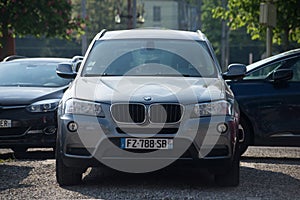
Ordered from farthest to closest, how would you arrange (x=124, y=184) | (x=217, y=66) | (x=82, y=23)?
(x=82, y=23), (x=217, y=66), (x=124, y=184)

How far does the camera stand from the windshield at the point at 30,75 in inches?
516

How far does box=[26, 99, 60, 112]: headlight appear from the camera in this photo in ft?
39.4

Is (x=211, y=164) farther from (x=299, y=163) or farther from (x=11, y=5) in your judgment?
(x=11, y=5)

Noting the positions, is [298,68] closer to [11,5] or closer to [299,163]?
[299,163]

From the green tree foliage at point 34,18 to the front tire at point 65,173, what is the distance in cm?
1771

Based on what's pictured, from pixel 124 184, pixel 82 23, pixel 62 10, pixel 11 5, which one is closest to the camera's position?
pixel 124 184

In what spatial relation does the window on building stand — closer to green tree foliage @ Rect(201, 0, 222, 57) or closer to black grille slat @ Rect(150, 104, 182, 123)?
green tree foliage @ Rect(201, 0, 222, 57)

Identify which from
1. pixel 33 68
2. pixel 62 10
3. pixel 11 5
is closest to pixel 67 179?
pixel 33 68

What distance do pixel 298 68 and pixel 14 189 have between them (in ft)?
16.2

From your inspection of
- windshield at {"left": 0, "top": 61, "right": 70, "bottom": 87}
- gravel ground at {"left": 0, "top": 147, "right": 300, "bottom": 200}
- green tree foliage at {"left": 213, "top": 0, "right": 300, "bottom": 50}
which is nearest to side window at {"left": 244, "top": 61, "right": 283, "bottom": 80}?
gravel ground at {"left": 0, "top": 147, "right": 300, "bottom": 200}

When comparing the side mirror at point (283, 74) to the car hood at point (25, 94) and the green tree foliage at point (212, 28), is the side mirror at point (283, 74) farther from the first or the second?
the green tree foliage at point (212, 28)

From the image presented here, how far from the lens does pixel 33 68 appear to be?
13.7 metres

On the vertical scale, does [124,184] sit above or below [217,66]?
below

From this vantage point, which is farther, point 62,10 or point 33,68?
point 62,10
